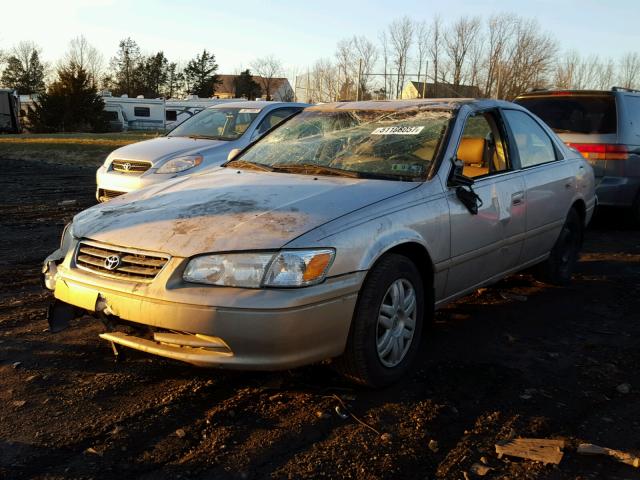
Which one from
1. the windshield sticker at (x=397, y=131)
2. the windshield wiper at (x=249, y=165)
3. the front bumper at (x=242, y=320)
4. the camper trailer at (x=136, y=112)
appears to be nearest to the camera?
the front bumper at (x=242, y=320)

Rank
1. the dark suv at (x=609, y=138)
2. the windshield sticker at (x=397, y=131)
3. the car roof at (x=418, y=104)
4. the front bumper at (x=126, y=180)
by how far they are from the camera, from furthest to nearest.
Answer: the dark suv at (x=609, y=138)
the front bumper at (x=126, y=180)
the car roof at (x=418, y=104)
the windshield sticker at (x=397, y=131)

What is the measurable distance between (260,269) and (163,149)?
225 inches

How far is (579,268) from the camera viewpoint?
6.24 metres

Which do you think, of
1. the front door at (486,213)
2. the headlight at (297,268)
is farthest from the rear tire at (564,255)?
the headlight at (297,268)

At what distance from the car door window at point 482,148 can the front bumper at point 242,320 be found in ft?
5.83

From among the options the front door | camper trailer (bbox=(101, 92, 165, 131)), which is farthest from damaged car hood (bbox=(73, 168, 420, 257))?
camper trailer (bbox=(101, 92, 165, 131))

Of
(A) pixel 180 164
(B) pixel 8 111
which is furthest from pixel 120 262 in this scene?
(B) pixel 8 111

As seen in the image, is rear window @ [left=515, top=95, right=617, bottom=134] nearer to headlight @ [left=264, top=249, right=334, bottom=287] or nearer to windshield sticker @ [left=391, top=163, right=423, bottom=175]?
windshield sticker @ [left=391, top=163, right=423, bottom=175]

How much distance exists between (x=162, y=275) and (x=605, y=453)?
84.9 inches

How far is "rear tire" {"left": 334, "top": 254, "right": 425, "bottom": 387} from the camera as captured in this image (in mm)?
3090

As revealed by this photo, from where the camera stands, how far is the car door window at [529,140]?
4.77m

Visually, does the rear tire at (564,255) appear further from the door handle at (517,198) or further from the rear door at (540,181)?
the door handle at (517,198)

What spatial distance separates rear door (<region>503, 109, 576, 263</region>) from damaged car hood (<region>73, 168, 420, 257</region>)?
4.84ft

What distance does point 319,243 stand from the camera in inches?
115
